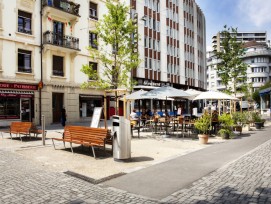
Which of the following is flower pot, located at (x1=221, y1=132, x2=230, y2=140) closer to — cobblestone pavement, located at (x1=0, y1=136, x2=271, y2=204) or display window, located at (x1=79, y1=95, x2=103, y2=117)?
cobblestone pavement, located at (x1=0, y1=136, x2=271, y2=204)

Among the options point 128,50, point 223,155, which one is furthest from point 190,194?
Result: point 128,50

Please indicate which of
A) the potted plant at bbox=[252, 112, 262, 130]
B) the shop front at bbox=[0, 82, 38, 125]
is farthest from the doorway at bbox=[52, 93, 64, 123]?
the potted plant at bbox=[252, 112, 262, 130]

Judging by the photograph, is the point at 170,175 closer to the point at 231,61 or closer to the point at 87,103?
the point at 87,103

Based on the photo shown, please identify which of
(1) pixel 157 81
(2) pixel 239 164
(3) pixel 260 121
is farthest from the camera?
(1) pixel 157 81

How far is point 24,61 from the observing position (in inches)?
902

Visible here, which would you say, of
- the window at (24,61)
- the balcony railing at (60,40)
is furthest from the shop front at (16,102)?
the balcony railing at (60,40)

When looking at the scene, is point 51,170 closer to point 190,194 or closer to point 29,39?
point 190,194

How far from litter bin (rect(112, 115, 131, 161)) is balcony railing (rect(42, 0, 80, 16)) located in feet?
63.4

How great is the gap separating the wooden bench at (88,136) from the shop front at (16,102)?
43.9ft

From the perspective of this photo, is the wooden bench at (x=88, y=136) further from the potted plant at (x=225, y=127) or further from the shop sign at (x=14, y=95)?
the shop sign at (x=14, y=95)

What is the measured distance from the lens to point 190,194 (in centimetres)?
529

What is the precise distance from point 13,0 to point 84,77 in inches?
365

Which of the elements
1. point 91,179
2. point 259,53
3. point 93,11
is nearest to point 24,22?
point 93,11

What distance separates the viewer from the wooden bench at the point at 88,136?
8656mm
